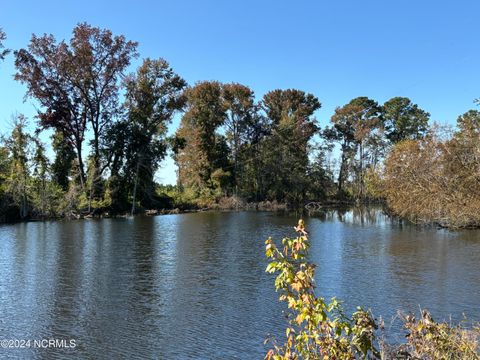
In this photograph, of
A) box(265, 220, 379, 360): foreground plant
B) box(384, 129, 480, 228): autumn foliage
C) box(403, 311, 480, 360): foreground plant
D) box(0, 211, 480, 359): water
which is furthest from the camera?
box(384, 129, 480, 228): autumn foliage

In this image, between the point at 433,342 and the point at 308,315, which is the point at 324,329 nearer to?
the point at 308,315

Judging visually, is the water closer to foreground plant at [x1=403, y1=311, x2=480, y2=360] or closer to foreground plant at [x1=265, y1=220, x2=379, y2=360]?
foreground plant at [x1=403, y1=311, x2=480, y2=360]

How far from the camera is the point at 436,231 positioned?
1232 inches

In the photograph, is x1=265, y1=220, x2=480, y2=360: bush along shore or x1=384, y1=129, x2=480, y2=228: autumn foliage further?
x1=384, y1=129, x2=480, y2=228: autumn foliage

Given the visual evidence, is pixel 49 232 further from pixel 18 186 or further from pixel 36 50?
pixel 36 50

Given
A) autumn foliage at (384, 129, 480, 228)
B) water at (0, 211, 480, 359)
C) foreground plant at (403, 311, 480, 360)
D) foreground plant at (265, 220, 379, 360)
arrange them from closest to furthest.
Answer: foreground plant at (265, 220, 379, 360) < foreground plant at (403, 311, 480, 360) < water at (0, 211, 480, 359) < autumn foliage at (384, 129, 480, 228)

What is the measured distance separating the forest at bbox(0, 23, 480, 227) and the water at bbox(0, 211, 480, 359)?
3855mm

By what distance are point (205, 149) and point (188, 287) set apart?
45.4 meters

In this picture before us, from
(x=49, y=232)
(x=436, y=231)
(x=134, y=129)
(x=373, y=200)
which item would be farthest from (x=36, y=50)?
(x=373, y=200)

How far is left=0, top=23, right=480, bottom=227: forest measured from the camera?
28406mm

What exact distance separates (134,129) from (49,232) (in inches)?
795

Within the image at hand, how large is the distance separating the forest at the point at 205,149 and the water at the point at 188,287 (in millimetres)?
3855

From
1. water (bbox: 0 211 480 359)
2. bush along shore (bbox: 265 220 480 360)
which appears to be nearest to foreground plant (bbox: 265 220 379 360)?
bush along shore (bbox: 265 220 480 360)

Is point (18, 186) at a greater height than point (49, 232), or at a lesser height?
greater
